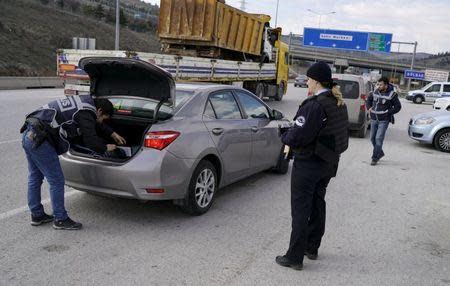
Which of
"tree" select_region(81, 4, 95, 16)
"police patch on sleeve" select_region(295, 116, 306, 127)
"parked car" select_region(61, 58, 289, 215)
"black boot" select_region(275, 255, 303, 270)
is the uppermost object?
"tree" select_region(81, 4, 95, 16)

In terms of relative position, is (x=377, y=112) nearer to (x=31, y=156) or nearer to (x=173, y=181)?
(x=173, y=181)

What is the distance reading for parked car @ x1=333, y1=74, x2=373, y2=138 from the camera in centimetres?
1297

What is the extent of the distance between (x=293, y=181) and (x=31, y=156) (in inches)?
100

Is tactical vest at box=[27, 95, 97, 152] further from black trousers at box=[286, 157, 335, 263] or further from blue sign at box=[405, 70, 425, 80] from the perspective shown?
blue sign at box=[405, 70, 425, 80]

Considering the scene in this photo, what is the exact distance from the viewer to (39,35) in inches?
1446

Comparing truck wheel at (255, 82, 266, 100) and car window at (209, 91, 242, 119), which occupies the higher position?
car window at (209, 91, 242, 119)

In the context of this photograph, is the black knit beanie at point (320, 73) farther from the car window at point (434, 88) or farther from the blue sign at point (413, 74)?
the blue sign at point (413, 74)

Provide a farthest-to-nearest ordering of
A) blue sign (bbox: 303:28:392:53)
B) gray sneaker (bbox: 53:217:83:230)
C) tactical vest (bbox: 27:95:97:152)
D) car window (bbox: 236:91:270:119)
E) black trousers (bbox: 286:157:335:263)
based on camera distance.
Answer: blue sign (bbox: 303:28:392:53), car window (bbox: 236:91:270:119), gray sneaker (bbox: 53:217:83:230), tactical vest (bbox: 27:95:97:152), black trousers (bbox: 286:157:335:263)

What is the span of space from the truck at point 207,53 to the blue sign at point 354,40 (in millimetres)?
30964

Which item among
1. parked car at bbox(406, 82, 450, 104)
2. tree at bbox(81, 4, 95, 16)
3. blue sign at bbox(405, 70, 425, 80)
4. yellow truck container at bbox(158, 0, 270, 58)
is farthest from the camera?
blue sign at bbox(405, 70, 425, 80)

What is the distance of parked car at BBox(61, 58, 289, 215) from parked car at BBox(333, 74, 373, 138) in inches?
283

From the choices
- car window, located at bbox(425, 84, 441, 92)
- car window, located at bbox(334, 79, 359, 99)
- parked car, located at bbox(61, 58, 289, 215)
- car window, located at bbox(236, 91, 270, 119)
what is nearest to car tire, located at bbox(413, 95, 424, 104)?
car window, located at bbox(425, 84, 441, 92)

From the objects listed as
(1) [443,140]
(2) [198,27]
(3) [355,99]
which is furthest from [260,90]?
(1) [443,140]

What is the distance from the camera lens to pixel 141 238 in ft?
15.4
